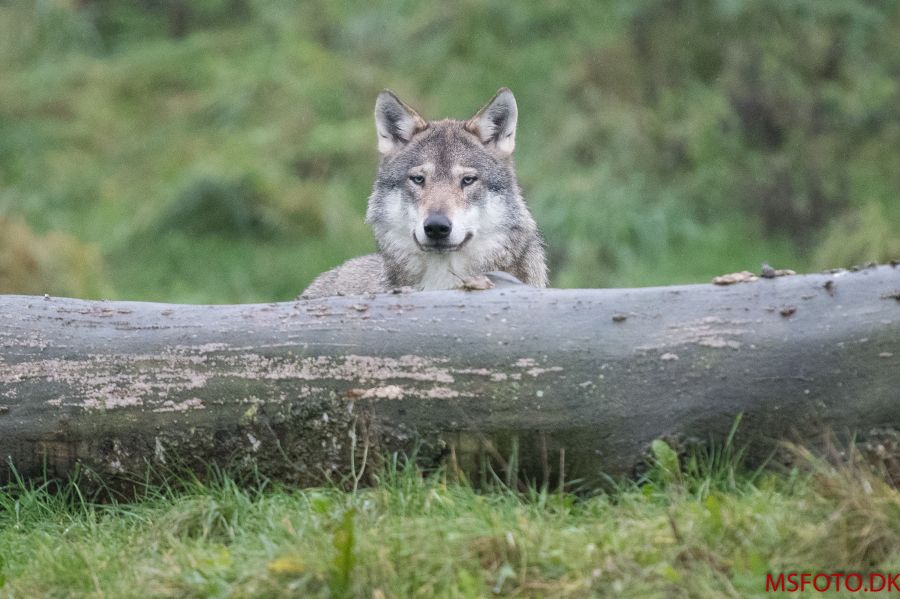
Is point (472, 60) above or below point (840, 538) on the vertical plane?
above

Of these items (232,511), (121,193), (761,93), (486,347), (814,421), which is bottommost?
(232,511)

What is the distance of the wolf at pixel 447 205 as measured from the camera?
6.62 meters

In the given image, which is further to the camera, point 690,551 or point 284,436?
point 284,436

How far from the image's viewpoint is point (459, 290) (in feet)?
15.3

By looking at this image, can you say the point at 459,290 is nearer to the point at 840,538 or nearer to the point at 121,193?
the point at 840,538

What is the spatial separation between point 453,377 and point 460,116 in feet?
30.9

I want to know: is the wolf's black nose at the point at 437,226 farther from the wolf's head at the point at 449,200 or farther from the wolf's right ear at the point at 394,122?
the wolf's right ear at the point at 394,122

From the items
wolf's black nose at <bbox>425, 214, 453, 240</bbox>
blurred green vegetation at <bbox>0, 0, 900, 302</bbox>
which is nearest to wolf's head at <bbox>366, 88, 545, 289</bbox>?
wolf's black nose at <bbox>425, 214, 453, 240</bbox>

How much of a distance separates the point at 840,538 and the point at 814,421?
0.76 meters

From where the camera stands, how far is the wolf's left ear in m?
7.07

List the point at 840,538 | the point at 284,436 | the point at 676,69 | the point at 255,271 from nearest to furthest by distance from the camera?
the point at 840,538, the point at 284,436, the point at 255,271, the point at 676,69

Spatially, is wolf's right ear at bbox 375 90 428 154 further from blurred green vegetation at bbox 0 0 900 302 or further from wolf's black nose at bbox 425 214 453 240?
blurred green vegetation at bbox 0 0 900 302

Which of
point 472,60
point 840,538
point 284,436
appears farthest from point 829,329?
point 472,60

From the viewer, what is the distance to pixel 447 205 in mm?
6566
